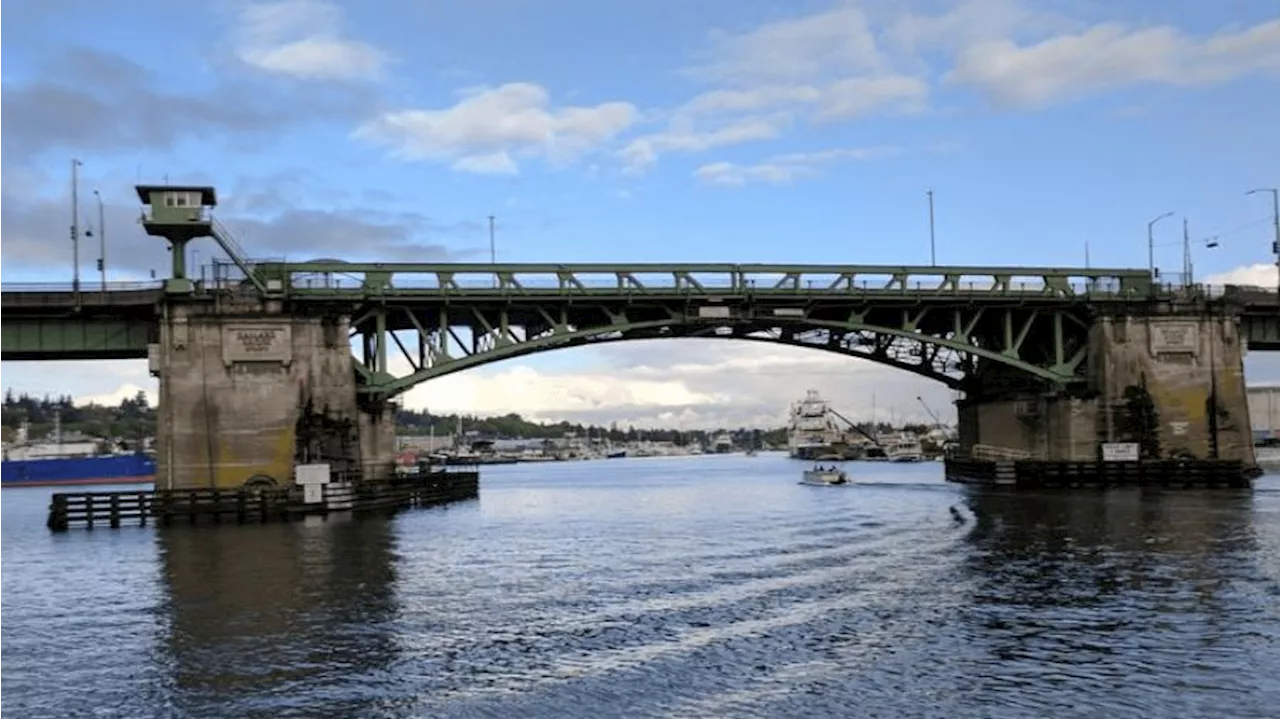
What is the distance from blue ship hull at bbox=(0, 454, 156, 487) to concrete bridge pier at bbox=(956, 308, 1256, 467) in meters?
132

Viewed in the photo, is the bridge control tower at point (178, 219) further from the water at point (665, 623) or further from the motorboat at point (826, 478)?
the motorboat at point (826, 478)

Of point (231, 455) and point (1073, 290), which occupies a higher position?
point (1073, 290)

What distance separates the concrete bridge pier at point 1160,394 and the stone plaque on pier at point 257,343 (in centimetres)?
5258

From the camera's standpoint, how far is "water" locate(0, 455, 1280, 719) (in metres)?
20.4

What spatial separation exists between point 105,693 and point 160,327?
4967 cm

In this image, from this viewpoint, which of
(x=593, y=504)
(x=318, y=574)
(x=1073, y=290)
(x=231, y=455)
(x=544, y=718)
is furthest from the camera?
(x=593, y=504)

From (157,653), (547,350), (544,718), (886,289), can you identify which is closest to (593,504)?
(547,350)

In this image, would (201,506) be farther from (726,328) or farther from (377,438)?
(726,328)

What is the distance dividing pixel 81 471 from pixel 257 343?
121661mm

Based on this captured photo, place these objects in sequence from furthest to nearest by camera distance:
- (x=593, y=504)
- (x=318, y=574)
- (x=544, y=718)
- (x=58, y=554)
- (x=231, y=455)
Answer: (x=593, y=504) → (x=231, y=455) → (x=58, y=554) → (x=318, y=574) → (x=544, y=718)

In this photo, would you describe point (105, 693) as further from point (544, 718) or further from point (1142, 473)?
point (1142, 473)

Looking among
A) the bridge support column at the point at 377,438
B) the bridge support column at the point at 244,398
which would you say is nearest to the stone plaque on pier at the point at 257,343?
the bridge support column at the point at 244,398

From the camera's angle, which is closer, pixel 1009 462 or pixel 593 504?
pixel 1009 462

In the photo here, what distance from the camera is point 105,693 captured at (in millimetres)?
21547
